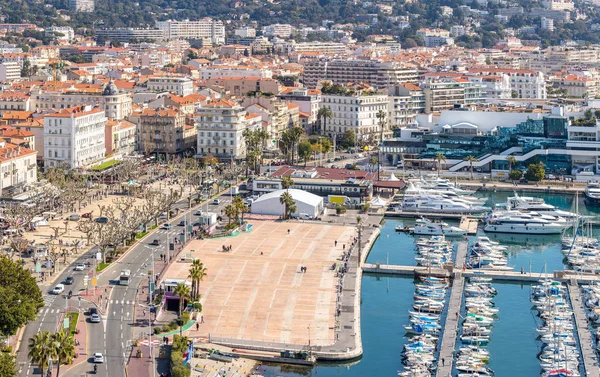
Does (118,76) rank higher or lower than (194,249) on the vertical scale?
higher

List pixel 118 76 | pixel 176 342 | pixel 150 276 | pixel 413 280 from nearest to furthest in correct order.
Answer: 1. pixel 176 342
2. pixel 150 276
3. pixel 413 280
4. pixel 118 76

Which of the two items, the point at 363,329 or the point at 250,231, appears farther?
the point at 250,231

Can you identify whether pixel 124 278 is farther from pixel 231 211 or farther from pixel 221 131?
pixel 221 131

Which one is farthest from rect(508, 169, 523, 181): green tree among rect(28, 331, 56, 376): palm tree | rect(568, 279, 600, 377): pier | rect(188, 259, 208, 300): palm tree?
rect(28, 331, 56, 376): palm tree

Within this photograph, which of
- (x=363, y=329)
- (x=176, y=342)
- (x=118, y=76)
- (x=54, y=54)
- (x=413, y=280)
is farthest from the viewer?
(x=54, y=54)

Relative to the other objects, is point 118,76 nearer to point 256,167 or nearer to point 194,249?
point 256,167

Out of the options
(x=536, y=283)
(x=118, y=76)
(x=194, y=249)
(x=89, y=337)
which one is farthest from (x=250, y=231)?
(x=118, y=76)

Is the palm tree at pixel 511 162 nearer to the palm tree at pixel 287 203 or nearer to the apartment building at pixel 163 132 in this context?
the palm tree at pixel 287 203
